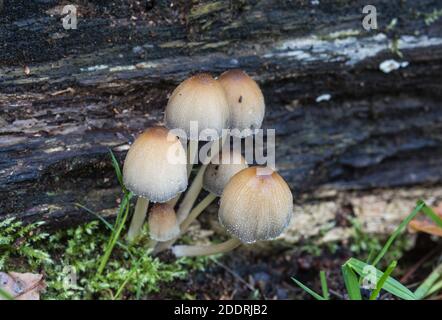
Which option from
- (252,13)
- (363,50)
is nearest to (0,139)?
(252,13)

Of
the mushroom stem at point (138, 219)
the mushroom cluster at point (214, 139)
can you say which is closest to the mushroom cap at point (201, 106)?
the mushroom cluster at point (214, 139)

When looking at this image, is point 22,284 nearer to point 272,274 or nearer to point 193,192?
→ point 193,192

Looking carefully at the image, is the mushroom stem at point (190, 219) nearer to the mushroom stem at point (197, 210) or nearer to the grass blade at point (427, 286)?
the mushroom stem at point (197, 210)

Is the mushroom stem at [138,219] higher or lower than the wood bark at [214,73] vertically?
lower

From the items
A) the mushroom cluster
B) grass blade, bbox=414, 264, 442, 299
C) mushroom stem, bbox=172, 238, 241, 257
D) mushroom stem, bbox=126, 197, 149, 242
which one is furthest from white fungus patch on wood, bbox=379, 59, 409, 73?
mushroom stem, bbox=126, 197, 149, 242
